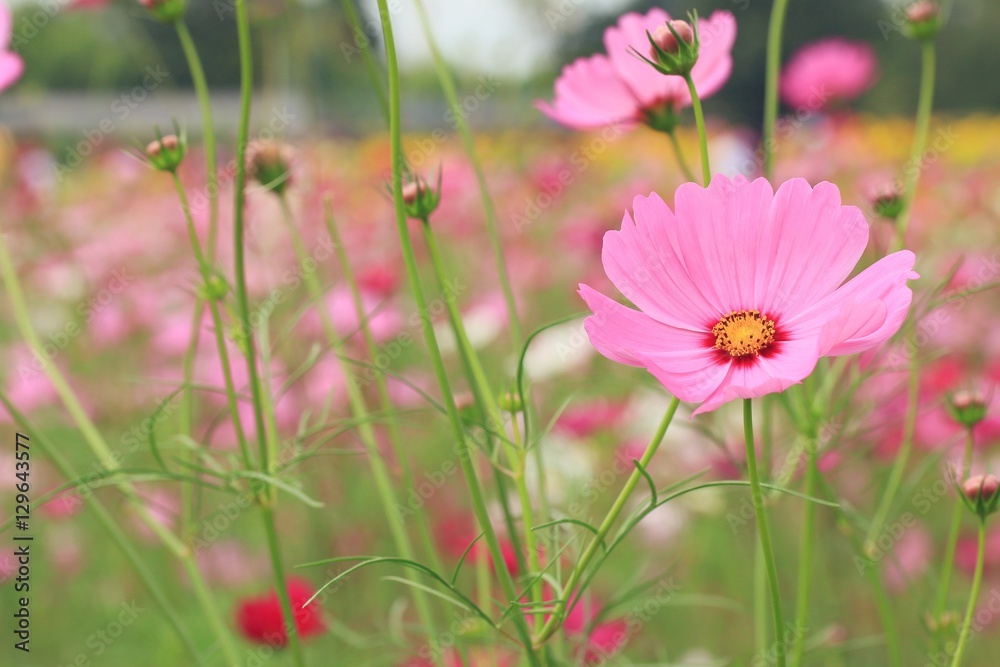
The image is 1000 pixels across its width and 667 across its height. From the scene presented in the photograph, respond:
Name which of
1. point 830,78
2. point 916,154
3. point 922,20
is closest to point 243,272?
point 916,154

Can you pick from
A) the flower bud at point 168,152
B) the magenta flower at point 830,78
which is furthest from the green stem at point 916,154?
the magenta flower at point 830,78

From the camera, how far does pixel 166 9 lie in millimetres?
414

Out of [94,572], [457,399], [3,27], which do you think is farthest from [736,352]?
[94,572]

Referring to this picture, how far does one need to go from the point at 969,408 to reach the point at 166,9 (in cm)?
42

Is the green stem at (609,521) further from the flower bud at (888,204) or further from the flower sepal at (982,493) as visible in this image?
the flower bud at (888,204)

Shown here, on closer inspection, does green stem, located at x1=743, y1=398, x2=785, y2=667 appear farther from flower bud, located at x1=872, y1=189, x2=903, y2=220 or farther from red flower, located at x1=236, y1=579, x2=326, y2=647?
red flower, located at x1=236, y1=579, x2=326, y2=647

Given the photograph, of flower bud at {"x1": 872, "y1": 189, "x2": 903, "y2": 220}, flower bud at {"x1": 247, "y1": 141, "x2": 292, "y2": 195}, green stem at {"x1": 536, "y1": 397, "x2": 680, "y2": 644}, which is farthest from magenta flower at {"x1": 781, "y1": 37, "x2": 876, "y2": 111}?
green stem at {"x1": 536, "y1": 397, "x2": 680, "y2": 644}

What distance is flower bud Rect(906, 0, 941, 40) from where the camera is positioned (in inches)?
21.6

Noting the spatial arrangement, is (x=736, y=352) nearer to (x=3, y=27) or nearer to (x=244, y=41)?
(x=244, y=41)

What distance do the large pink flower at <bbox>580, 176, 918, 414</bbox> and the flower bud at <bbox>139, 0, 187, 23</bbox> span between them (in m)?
0.25

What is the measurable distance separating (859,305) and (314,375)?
996 mm

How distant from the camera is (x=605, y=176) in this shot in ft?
7.61

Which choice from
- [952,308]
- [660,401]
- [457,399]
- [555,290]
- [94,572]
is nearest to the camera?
[457,399]

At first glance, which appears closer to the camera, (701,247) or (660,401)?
(701,247)
